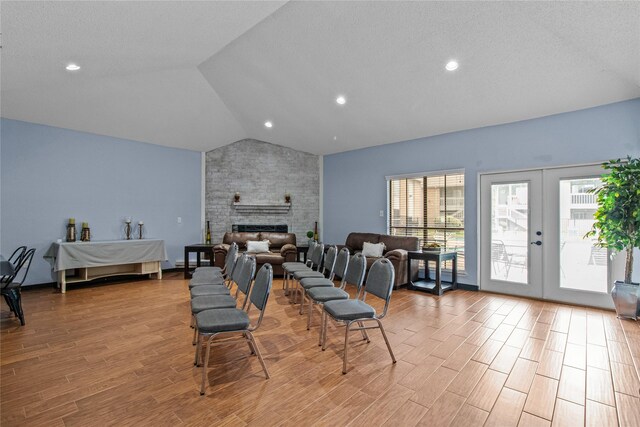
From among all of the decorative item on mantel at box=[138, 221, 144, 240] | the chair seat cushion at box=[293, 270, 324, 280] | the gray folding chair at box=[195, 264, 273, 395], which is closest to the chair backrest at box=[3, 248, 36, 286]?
the decorative item on mantel at box=[138, 221, 144, 240]

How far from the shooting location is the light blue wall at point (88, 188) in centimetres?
522

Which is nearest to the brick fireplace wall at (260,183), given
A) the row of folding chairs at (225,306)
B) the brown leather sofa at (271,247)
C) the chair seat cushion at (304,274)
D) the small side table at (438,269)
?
the brown leather sofa at (271,247)

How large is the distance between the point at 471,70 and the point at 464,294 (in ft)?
11.0

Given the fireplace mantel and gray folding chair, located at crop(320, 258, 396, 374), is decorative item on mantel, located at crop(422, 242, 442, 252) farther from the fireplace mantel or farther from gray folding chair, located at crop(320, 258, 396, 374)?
the fireplace mantel

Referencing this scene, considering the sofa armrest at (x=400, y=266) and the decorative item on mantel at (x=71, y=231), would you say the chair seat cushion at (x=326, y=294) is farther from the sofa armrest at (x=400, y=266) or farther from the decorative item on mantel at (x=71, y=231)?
the decorative item on mantel at (x=71, y=231)

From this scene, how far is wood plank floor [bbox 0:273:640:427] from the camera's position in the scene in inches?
79.9

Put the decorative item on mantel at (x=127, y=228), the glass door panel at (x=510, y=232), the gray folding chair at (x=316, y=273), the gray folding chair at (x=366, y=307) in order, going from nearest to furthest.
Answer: the gray folding chair at (x=366, y=307), the gray folding chair at (x=316, y=273), the glass door panel at (x=510, y=232), the decorative item on mantel at (x=127, y=228)

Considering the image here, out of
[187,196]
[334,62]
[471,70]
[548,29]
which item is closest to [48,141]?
[187,196]

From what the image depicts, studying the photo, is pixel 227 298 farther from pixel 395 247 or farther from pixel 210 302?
pixel 395 247

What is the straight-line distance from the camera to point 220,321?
7.80 feet

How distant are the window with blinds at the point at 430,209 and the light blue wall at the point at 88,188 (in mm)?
4462

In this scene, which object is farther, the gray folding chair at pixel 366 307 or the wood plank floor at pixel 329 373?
the gray folding chair at pixel 366 307

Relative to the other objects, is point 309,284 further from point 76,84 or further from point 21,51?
point 76,84

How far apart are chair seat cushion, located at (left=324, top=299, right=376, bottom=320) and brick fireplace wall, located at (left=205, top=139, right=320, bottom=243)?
16.7ft
